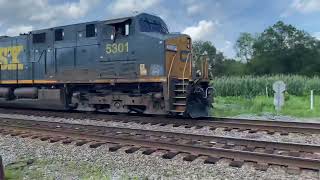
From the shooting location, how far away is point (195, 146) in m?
6.95

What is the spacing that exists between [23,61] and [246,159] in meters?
12.3

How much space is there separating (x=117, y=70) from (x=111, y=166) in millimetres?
6679

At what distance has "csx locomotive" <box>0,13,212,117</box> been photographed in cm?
1190

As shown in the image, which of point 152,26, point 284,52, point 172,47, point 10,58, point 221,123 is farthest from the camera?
point 284,52

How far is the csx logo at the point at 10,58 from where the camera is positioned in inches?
639

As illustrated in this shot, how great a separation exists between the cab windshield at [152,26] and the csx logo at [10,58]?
6.49 meters

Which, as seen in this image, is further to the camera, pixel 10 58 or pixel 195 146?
pixel 10 58

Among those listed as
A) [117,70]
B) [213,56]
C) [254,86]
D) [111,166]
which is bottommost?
[111,166]

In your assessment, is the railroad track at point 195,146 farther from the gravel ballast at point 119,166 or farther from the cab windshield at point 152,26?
the cab windshield at point 152,26

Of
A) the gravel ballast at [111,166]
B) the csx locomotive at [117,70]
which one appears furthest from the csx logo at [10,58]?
the gravel ballast at [111,166]

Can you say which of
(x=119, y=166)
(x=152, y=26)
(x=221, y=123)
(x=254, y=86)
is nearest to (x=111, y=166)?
(x=119, y=166)

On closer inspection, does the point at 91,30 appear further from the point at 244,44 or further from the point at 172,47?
the point at 244,44

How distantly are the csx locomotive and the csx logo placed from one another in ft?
3.03

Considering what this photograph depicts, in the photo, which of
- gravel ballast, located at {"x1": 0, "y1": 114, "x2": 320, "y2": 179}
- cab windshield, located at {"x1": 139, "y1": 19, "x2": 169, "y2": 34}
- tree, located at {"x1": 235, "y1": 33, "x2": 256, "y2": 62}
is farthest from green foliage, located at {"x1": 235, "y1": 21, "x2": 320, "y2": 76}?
gravel ballast, located at {"x1": 0, "y1": 114, "x2": 320, "y2": 179}
